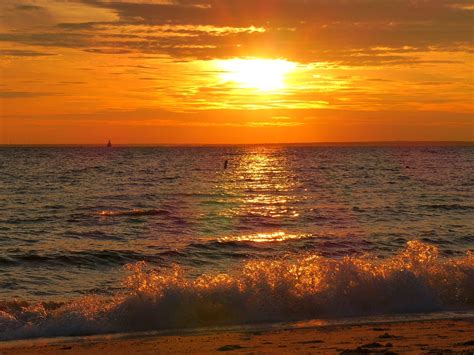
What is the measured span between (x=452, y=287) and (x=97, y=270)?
9.60 meters

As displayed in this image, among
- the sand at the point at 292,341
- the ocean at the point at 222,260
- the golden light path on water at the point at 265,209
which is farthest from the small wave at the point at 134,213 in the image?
the sand at the point at 292,341

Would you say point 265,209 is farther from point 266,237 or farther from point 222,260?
point 222,260

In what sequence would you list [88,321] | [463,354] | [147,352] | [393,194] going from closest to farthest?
1. [463,354]
2. [147,352]
3. [88,321]
4. [393,194]

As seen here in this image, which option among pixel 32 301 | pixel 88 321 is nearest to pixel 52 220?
pixel 32 301

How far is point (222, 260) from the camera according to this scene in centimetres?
2122

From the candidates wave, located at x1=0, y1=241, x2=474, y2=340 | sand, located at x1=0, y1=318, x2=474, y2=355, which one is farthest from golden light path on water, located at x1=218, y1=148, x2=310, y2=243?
sand, located at x1=0, y1=318, x2=474, y2=355

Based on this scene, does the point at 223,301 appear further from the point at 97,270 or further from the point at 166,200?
the point at 166,200

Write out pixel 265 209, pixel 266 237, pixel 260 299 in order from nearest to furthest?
pixel 260 299, pixel 266 237, pixel 265 209

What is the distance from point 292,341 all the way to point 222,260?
9492 mm

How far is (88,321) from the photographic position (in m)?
13.7

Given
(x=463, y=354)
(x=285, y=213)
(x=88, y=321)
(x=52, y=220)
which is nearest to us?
(x=463, y=354)

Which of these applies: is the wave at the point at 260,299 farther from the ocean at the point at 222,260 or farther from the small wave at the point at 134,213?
the small wave at the point at 134,213

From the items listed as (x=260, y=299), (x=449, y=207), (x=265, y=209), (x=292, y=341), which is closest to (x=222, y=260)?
(x=260, y=299)

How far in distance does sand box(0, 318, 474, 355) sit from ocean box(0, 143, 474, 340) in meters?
1.07
